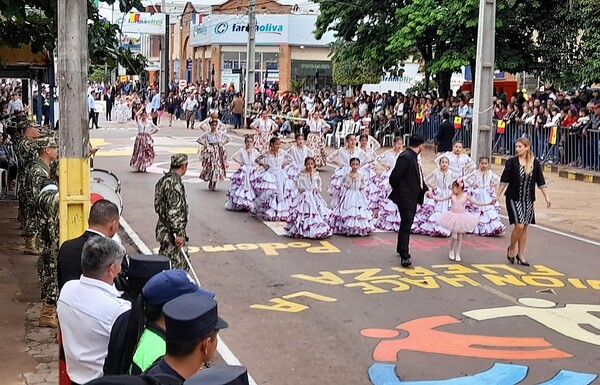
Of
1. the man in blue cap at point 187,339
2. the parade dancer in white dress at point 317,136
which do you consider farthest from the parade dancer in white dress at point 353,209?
the man in blue cap at point 187,339

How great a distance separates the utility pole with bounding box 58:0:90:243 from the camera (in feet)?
24.0

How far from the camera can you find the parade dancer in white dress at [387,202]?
14836 mm

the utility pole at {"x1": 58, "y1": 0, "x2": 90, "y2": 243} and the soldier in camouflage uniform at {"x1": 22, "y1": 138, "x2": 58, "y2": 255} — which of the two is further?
the soldier in camouflage uniform at {"x1": 22, "y1": 138, "x2": 58, "y2": 255}

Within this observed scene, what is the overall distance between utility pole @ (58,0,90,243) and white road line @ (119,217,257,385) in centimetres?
181

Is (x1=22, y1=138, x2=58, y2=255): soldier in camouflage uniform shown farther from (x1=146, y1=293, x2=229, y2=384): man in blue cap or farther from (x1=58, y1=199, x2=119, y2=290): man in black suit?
(x1=146, y1=293, x2=229, y2=384): man in blue cap

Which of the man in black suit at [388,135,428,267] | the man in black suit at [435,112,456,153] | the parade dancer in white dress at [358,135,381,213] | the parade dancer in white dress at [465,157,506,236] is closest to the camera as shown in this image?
the man in black suit at [388,135,428,267]

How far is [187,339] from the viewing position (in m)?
3.47

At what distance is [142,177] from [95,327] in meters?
16.9

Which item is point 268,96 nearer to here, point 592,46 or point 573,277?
point 592,46

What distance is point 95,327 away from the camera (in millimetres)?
4883

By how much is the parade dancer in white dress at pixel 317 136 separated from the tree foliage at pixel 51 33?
1042 cm

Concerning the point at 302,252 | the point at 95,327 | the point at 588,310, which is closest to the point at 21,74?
the point at 302,252

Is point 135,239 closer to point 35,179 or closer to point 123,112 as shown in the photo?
point 35,179

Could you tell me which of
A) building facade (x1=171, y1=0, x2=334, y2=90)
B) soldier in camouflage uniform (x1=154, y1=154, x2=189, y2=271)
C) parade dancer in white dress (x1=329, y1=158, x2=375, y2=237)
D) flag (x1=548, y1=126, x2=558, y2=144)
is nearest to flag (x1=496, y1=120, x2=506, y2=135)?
flag (x1=548, y1=126, x2=558, y2=144)
